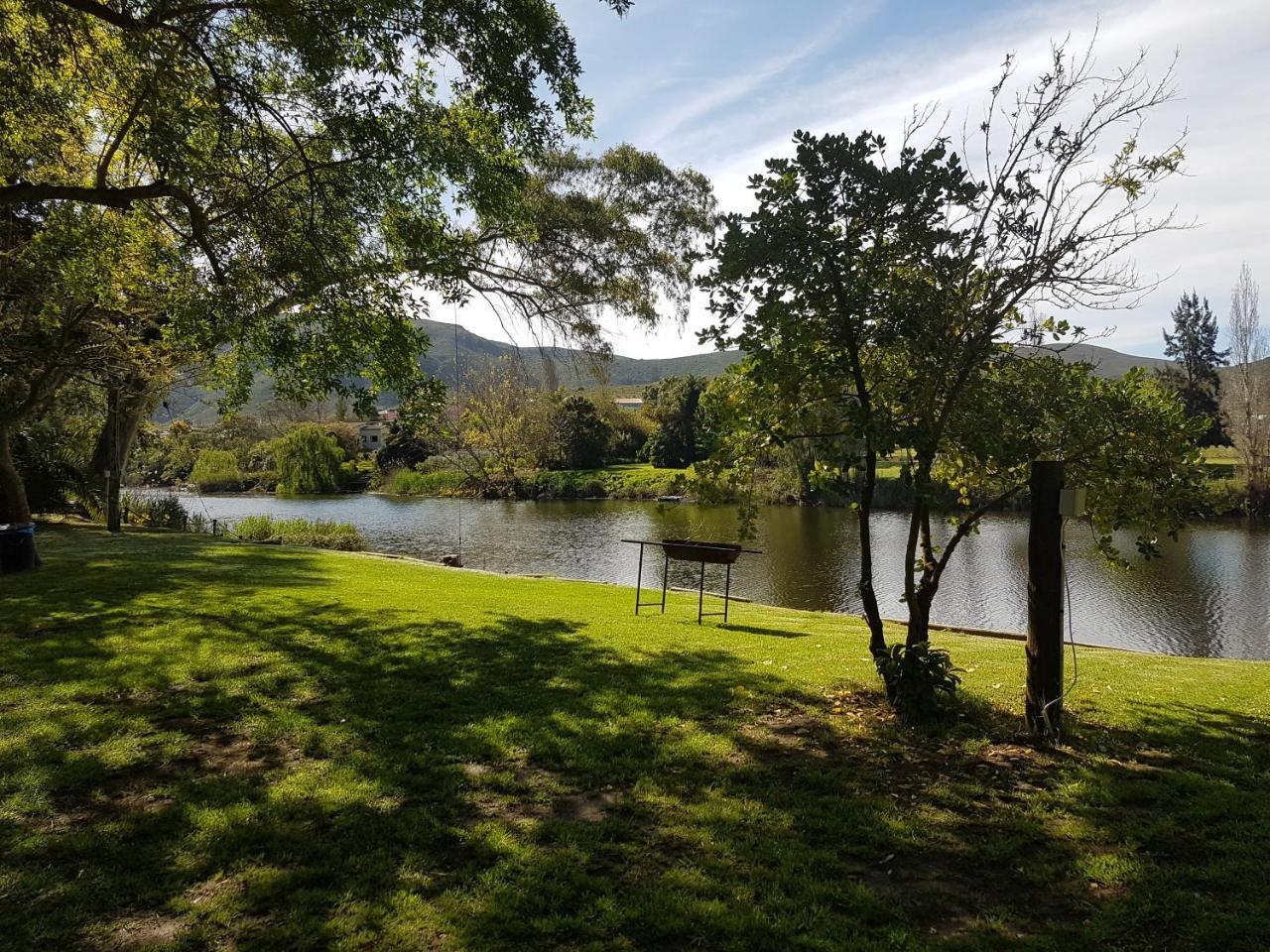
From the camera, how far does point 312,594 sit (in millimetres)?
10266

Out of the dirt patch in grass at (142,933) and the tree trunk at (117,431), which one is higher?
the tree trunk at (117,431)

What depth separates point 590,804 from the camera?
13.1 ft

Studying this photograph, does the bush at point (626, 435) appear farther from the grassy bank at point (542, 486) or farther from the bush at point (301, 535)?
the bush at point (301, 535)

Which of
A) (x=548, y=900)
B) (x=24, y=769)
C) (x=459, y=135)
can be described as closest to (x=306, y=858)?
(x=548, y=900)

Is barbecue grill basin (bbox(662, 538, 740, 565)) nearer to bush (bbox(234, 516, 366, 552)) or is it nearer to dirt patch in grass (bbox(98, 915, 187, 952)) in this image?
dirt patch in grass (bbox(98, 915, 187, 952))

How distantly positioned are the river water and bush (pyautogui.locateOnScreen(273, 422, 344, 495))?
56.9ft

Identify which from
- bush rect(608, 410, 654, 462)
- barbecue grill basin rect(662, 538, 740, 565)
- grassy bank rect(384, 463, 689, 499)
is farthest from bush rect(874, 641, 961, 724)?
bush rect(608, 410, 654, 462)

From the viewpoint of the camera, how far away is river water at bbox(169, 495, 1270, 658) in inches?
662

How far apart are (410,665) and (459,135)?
651 centimetres

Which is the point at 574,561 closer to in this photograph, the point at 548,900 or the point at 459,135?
the point at 459,135

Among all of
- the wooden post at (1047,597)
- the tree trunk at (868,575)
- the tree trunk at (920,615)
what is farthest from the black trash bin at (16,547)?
the wooden post at (1047,597)

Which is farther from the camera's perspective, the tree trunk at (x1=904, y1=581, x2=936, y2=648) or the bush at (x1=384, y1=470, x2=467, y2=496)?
the bush at (x1=384, y1=470, x2=467, y2=496)

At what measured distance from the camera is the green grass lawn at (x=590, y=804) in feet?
9.66

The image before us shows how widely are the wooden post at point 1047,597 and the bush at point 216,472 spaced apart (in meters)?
73.3
